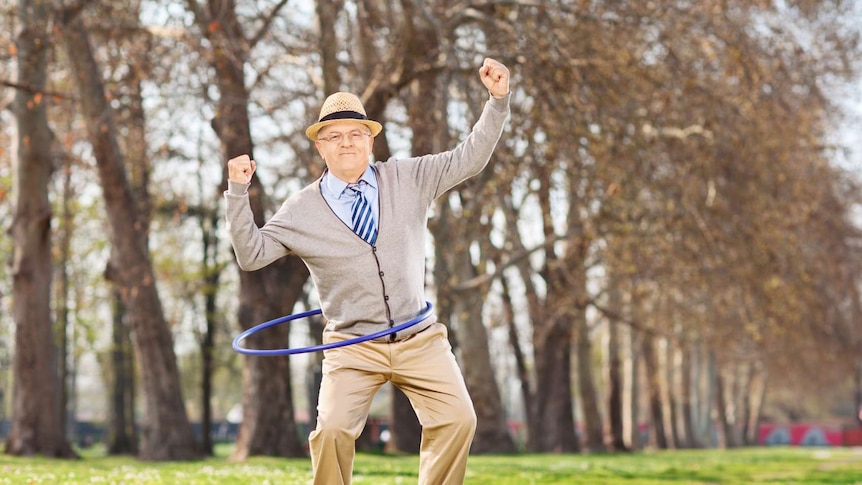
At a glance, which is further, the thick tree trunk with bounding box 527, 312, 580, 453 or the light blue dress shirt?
the thick tree trunk with bounding box 527, 312, 580, 453

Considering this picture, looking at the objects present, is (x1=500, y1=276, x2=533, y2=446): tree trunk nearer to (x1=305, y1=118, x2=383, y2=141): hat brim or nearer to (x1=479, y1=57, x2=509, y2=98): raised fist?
(x1=305, y1=118, x2=383, y2=141): hat brim

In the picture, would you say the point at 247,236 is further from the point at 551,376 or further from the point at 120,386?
the point at 120,386

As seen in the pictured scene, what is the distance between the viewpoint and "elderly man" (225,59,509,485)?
6.20m

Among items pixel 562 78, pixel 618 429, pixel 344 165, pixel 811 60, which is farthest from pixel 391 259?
pixel 618 429

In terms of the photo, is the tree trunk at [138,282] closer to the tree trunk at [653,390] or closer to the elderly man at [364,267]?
the elderly man at [364,267]

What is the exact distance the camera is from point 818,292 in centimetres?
2842

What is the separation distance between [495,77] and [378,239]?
1.02 metres

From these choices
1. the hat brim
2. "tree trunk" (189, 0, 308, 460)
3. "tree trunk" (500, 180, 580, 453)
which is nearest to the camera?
the hat brim

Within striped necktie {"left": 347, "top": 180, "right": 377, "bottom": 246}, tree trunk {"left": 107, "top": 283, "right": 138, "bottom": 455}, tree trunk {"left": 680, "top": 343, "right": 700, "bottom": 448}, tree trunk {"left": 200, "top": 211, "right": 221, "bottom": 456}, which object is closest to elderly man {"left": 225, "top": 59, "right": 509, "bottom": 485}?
striped necktie {"left": 347, "top": 180, "right": 377, "bottom": 246}

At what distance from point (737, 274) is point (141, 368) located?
9663 millimetres

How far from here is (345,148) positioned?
6367 millimetres

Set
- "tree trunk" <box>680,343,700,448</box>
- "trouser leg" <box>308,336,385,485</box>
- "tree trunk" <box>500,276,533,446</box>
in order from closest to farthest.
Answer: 1. "trouser leg" <box>308,336,385,485</box>
2. "tree trunk" <box>500,276,533,446</box>
3. "tree trunk" <box>680,343,700,448</box>

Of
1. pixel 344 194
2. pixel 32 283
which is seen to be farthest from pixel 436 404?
pixel 32 283

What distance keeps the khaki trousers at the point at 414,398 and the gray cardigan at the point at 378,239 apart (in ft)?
0.37
